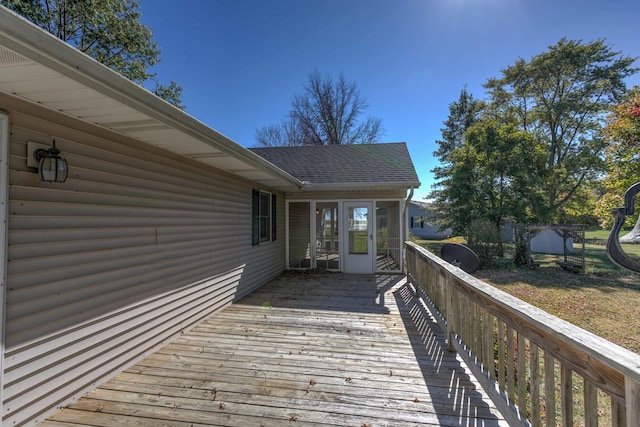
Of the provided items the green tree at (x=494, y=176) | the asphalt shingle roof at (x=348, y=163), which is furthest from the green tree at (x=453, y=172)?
the asphalt shingle roof at (x=348, y=163)

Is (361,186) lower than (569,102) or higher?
lower

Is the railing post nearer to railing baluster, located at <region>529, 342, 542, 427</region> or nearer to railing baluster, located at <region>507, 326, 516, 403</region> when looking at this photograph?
railing baluster, located at <region>529, 342, 542, 427</region>

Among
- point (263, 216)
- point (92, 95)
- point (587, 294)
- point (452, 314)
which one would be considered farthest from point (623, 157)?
point (92, 95)

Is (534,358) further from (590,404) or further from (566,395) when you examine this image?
(590,404)

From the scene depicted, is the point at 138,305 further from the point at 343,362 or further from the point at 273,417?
the point at 343,362

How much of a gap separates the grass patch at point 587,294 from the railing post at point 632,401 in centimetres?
473

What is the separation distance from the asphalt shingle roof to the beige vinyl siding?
171 inches

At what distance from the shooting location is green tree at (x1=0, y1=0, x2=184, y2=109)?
320 inches

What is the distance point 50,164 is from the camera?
2.04 metres

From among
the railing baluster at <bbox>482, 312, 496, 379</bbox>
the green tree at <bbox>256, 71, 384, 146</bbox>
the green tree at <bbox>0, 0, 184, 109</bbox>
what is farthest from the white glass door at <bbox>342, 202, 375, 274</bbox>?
the green tree at <bbox>256, 71, 384, 146</bbox>

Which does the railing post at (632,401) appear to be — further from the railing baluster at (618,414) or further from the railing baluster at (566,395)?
the railing baluster at (566,395)

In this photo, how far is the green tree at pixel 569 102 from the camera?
15359 millimetres

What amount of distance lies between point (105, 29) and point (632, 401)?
13796 millimetres

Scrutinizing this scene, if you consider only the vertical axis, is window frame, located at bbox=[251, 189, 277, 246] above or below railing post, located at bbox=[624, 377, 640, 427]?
above
